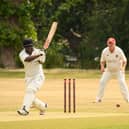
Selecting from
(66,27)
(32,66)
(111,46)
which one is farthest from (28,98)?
(66,27)

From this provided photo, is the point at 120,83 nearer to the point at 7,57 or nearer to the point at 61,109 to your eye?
the point at 61,109

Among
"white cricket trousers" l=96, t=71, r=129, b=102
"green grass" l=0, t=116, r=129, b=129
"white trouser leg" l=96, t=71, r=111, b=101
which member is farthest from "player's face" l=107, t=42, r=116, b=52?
"green grass" l=0, t=116, r=129, b=129

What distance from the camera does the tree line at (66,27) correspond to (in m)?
42.1

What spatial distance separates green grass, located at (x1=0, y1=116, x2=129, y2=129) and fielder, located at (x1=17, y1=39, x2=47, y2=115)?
1363 mm

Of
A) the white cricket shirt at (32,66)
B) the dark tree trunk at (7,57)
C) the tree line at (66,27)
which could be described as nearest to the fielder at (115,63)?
A: the white cricket shirt at (32,66)

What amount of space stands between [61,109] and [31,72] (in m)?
2.63

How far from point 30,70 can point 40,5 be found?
34.4 m

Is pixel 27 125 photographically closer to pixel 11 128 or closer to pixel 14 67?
pixel 11 128

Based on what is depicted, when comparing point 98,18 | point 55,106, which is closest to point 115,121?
point 55,106

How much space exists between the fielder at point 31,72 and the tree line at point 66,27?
2628 centimetres

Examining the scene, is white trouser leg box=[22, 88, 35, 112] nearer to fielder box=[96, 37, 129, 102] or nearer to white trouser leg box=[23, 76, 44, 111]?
white trouser leg box=[23, 76, 44, 111]

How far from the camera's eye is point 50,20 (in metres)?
56.5

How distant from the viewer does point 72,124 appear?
1291 centimetres

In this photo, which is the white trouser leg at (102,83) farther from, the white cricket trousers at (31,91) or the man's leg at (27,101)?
the man's leg at (27,101)
